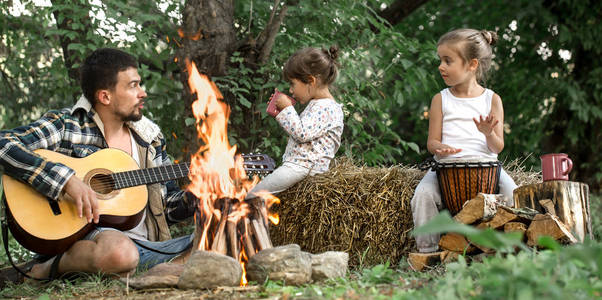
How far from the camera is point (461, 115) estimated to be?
3.82 metres

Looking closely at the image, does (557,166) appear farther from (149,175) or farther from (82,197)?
(82,197)

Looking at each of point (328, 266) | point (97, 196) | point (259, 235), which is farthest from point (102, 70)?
point (328, 266)

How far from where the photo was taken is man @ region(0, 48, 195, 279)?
332 cm

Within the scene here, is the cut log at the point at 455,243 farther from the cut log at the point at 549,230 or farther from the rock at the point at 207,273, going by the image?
the rock at the point at 207,273

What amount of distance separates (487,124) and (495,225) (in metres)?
0.65

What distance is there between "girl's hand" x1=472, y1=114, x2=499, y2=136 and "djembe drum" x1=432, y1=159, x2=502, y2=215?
188 mm

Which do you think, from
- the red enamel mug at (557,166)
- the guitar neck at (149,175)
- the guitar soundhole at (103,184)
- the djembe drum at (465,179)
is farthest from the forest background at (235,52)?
the red enamel mug at (557,166)

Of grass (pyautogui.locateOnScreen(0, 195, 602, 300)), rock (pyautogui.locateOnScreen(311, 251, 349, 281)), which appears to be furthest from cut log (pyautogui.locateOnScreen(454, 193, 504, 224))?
rock (pyautogui.locateOnScreen(311, 251, 349, 281))

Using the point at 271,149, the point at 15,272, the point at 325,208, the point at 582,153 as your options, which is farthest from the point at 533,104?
the point at 15,272

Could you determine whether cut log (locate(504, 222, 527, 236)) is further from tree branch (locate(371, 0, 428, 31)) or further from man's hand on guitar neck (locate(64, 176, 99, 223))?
tree branch (locate(371, 0, 428, 31))

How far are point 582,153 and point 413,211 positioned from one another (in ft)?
18.8

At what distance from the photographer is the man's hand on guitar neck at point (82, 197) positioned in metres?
3.28

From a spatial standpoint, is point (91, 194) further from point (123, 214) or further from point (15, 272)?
point (15, 272)

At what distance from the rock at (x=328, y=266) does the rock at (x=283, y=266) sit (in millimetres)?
58
